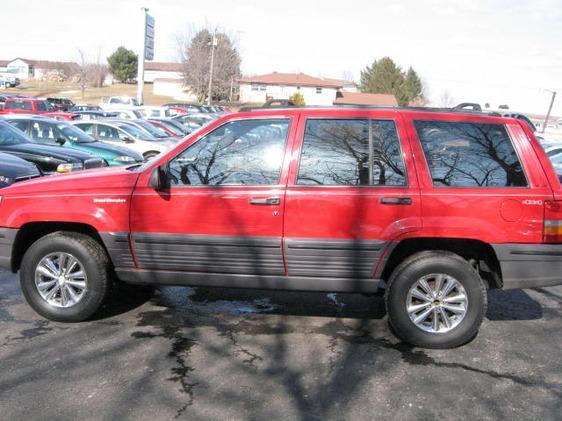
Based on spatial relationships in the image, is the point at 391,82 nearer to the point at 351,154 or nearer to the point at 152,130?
the point at 152,130

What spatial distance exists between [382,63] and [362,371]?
75655mm

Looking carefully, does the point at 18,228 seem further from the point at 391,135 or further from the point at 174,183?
the point at 391,135

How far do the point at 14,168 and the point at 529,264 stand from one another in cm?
618

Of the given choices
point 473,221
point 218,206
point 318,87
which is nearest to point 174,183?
point 218,206

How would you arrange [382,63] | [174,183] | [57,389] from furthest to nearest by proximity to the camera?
1. [382,63]
2. [174,183]
3. [57,389]

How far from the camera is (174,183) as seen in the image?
14.8 feet

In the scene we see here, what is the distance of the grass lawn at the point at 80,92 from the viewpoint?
69.2 m

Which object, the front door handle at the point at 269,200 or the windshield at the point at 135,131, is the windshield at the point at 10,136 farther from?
the front door handle at the point at 269,200

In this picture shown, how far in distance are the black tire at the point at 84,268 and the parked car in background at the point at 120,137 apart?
1049 centimetres

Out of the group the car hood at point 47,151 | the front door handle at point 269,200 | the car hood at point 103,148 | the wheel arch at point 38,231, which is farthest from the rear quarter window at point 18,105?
the front door handle at point 269,200

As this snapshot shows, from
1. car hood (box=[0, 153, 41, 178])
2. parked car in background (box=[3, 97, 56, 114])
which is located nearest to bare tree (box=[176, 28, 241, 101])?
parked car in background (box=[3, 97, 56, 114])

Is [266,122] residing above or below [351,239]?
above

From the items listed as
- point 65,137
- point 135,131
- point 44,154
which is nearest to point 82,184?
point 44,154

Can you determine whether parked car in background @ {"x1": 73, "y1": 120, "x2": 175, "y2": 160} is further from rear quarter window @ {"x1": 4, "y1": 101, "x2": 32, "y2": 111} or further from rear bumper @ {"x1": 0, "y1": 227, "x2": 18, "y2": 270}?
rear quarter window @ {"x1": 4, "y1": 101, "x2": 32, "y2": 111}
